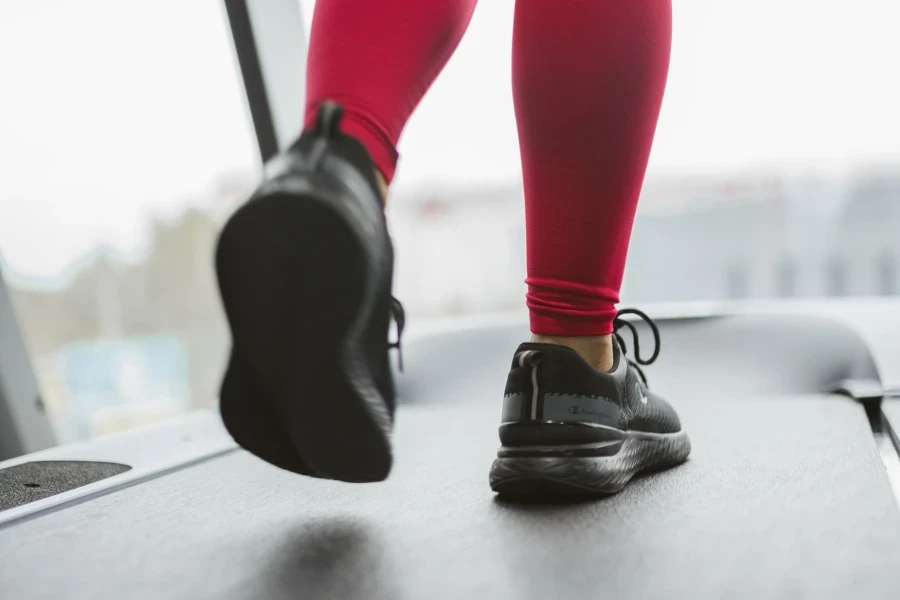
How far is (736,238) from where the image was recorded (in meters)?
3.05

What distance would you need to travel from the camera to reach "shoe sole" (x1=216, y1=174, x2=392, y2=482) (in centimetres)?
51

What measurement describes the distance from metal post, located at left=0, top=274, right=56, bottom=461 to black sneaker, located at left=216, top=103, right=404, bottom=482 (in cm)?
94

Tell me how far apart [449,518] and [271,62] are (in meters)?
1.59

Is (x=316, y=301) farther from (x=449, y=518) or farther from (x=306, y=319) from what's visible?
(x=449, y=518)

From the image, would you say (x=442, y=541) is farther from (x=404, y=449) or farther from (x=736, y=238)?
(x=736, y=238)

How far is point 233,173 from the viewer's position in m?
2.19

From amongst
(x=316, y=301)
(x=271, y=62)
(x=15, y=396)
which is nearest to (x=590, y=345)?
(x=316, y=301)

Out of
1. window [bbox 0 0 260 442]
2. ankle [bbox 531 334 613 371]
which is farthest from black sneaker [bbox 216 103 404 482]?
window [bbox 0 0 260 442]

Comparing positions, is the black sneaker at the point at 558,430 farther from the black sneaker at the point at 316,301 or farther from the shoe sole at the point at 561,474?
the black sneaker at the point at 316,301

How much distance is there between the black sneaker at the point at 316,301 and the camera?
1.67ft

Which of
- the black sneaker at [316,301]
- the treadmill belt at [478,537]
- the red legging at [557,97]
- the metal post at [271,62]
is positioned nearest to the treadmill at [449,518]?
the treadmill belt at [478,537]

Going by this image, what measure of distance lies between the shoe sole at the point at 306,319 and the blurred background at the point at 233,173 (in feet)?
2.01

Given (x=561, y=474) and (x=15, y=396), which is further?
(x=15, y=396)

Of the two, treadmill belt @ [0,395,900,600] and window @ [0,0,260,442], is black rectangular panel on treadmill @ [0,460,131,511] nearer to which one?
treadmill belt @ [0,395,900,600]
